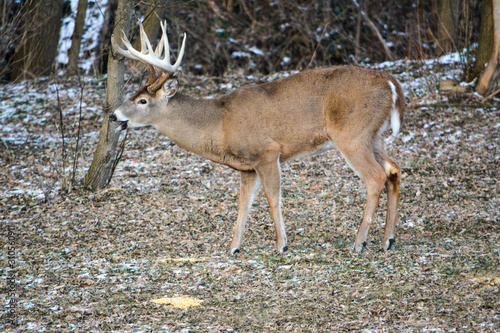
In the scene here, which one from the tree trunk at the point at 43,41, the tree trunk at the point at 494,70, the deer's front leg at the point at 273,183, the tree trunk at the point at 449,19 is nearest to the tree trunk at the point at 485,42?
the tree trunk at the point at 494,70

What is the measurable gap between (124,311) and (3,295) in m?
1.08

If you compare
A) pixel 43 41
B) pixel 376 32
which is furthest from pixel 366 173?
pixel 43 41

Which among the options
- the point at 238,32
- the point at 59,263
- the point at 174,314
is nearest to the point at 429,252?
A: the point at 174,314

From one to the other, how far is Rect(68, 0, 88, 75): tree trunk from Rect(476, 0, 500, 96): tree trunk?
8171mm

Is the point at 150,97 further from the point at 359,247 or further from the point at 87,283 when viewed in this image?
the point at 359,247

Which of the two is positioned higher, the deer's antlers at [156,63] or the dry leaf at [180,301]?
the deer's antlers at [156,63]

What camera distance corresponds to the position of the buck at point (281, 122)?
581cm

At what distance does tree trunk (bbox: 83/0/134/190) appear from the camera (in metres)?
7.43

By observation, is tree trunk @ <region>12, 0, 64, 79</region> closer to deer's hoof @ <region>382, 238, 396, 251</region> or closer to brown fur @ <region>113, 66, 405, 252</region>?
brown fur @ <region>113, 66, 405, 252</region>

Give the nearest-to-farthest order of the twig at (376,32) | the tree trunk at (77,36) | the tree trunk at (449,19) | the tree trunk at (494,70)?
1. the tree trunk at (494,70)
2. the tree trunk at (449,19)
3. the tree trunk at (77,36)
4. the twig at (376,32)

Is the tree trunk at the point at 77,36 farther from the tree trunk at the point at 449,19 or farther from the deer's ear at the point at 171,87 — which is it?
the deer's ear at the point at 171,87

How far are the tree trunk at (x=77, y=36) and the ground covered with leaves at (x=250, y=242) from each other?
334cm

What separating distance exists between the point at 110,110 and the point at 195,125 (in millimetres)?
1895

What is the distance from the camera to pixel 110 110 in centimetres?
752
